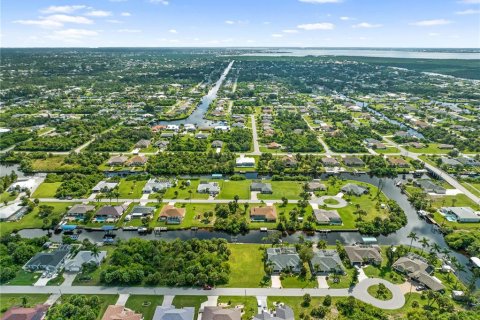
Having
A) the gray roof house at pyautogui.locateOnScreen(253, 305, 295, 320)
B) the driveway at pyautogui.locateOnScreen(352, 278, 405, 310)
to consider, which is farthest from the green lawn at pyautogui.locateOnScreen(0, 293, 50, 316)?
the driveway at pyautogui.locateOnScreen(352, 278, 405, 310)

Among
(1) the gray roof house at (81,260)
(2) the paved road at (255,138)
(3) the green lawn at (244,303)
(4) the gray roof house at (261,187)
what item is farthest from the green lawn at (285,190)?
(1) the gray roof house at (81,260)

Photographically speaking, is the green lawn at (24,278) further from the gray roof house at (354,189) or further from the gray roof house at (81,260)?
the gray roof house at (354,189)

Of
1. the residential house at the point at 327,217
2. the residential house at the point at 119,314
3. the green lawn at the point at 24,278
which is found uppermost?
→ the residential house at the point at 327,217

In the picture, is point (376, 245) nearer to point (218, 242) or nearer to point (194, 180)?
point (218, 242)

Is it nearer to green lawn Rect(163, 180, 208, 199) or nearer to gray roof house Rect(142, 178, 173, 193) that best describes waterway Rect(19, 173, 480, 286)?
green lawn Rect(163, 180, 208, 199)

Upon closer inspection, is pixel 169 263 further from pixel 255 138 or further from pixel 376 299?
pixel 255 138

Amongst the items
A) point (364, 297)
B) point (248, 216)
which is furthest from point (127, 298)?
point (364, 297)
